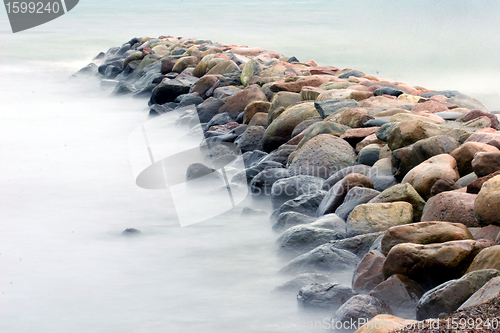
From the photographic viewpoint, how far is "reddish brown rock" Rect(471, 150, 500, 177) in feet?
9.52

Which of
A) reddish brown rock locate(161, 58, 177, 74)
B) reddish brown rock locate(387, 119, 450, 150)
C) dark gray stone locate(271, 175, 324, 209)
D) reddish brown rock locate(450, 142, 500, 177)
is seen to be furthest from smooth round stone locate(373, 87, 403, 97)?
reddish brown rock locate(161, 58, 177, 74)

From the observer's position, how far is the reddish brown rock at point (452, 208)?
2.70 metres

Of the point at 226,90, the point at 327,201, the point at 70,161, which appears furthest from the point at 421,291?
the point at 226,90

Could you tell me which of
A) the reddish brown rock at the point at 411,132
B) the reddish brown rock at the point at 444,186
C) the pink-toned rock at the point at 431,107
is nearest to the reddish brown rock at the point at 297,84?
the pink-toned rock at the point at 431,107

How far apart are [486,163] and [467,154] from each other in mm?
329

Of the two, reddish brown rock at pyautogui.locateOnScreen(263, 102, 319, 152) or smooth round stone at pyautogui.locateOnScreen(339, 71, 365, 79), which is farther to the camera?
smooth round stone at pyautogui.locateOnScreen(339, 71, 365, 79)

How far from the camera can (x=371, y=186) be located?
3.54 metres

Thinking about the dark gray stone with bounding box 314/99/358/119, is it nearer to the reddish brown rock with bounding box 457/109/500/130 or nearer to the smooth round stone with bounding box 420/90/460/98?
the reddish brown rock with bounding box 457/109/500/130

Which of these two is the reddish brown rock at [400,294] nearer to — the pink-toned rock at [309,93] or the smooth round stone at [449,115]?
the smooth round stone at [449,115]

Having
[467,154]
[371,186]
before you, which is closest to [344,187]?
[371,186]

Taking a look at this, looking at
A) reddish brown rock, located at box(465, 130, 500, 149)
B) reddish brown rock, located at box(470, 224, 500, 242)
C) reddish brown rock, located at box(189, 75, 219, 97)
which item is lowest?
reddish brown rock, located at box(189, 75, 219, 97)

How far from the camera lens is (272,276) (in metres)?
3.00

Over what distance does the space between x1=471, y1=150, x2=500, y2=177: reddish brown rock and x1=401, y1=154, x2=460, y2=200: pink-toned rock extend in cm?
18

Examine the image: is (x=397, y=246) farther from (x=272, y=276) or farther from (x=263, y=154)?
(x=263, y=154)
